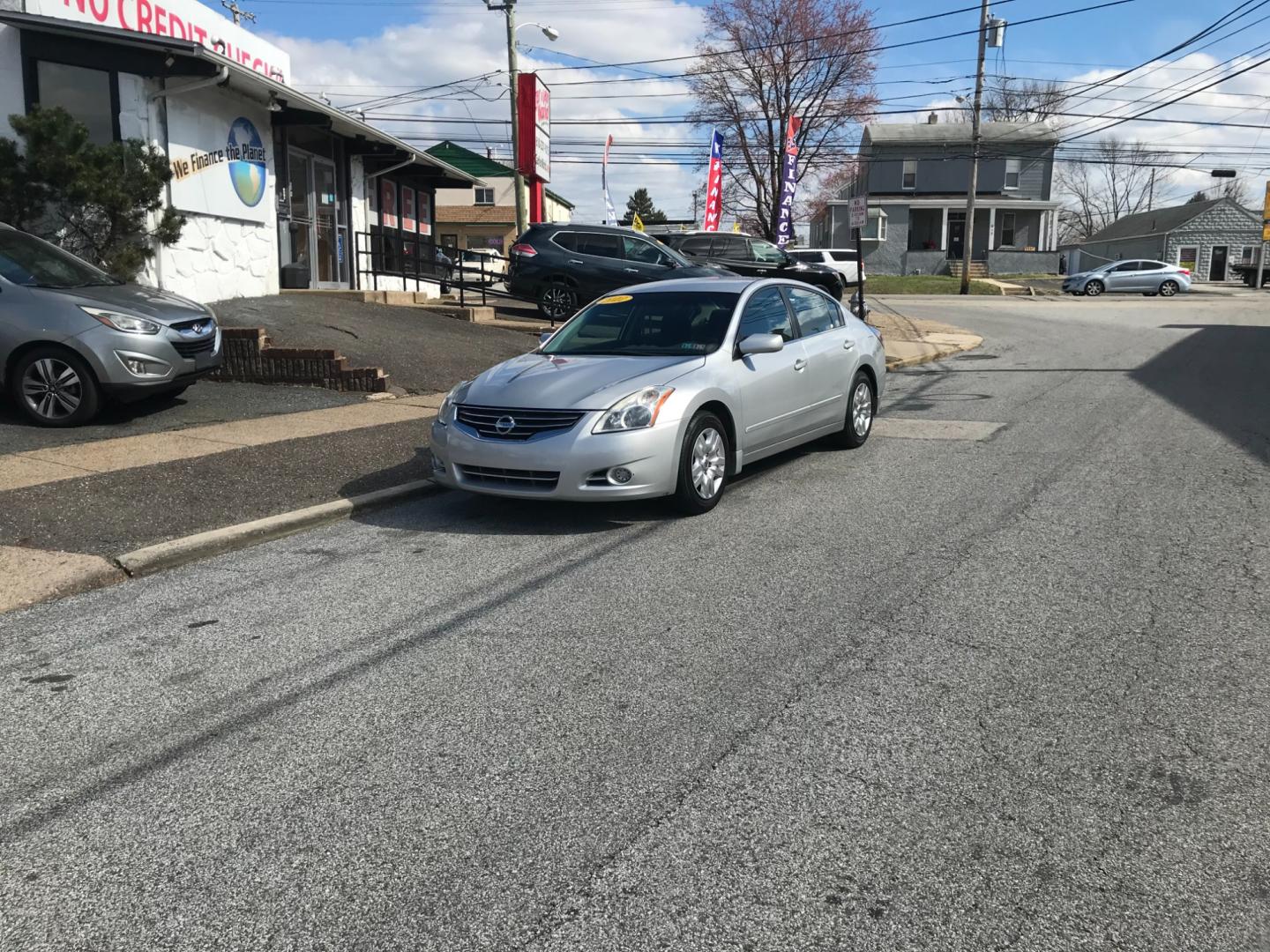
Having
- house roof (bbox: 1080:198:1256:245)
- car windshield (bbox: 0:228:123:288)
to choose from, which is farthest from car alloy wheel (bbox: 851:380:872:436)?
house roof (bbox: 1080:198:1256:245)

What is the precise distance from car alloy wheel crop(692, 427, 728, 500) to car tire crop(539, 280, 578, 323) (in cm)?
1196

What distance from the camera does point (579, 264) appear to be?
1886 centimetres

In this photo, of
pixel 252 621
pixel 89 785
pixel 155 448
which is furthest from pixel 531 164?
pixel 89 785

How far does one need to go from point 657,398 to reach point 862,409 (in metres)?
3.37

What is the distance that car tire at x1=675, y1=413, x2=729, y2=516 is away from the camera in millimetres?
7137

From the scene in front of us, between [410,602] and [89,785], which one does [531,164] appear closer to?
[410,602]

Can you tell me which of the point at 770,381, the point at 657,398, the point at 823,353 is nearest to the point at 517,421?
the point at 657,398

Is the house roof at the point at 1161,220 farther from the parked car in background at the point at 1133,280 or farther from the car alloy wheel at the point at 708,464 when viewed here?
the car alloy wheel at the point at 708,464

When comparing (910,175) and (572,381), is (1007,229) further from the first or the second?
(572,381)

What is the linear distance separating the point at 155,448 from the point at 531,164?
16.4m

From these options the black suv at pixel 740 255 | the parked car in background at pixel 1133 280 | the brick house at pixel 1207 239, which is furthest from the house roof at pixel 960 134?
the black suv at pixel 740 255

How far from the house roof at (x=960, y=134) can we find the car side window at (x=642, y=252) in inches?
1653

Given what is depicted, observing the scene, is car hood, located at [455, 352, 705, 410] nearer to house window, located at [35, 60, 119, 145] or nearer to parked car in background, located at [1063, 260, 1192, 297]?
house window, located at [35, 60, 119, 145]

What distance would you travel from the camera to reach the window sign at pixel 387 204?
927 inches
